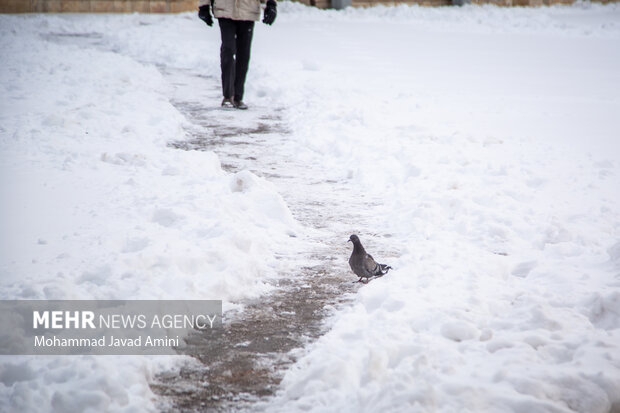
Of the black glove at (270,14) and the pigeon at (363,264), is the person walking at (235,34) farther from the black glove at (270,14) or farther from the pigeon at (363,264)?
the pigeon at (363,264)

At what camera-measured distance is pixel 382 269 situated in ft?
12.1

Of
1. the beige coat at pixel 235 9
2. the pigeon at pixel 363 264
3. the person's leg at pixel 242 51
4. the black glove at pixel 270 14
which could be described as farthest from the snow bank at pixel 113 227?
the black glove at pixel 270 14

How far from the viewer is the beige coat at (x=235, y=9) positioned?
8.17 m

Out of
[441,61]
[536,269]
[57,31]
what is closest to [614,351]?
[536,269]

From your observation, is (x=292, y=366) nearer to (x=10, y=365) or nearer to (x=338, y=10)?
(x=10, y=365)

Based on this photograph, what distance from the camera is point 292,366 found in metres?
2.86

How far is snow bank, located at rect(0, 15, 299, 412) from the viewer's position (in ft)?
8.43

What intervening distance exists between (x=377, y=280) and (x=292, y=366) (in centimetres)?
93

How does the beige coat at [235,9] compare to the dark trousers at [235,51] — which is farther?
the dark trousers at [235,51]

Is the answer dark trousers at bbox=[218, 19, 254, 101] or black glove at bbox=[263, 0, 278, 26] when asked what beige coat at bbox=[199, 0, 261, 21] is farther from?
black glove at bbox=[263, 0, 278, 26]

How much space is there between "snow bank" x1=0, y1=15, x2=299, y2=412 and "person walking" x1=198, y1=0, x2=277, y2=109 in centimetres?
131

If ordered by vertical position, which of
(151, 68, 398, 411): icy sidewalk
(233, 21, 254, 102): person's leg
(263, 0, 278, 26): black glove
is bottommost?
(151, 68, 398, 411): icy sidewalk

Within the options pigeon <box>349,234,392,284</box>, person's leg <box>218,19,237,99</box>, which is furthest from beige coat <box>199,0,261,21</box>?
pigeon <box>349,234,392,284</box>

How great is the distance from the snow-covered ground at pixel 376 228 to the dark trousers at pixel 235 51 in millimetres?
721
